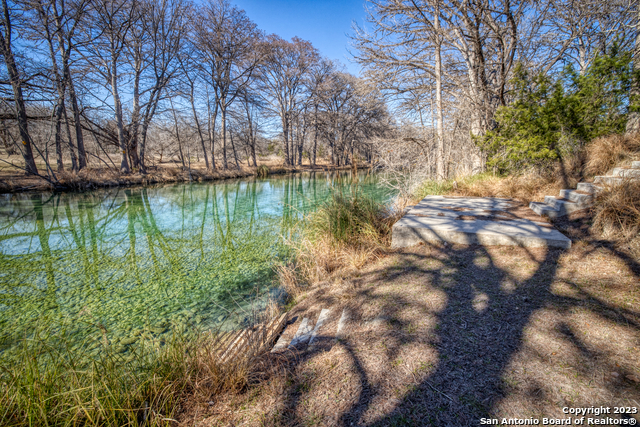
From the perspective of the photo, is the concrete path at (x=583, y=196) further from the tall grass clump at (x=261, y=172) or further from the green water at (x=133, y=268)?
the tall grass clump at (x=261, y=172)

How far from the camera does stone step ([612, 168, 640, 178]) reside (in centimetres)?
309

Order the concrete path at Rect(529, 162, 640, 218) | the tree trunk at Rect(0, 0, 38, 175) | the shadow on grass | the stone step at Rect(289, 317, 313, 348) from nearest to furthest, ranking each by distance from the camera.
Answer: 1. the shadow on grass
2. the stone step at Rect(289, 317, 313, 348)
3. the concrete path at Rect(529, 162, 640, 218)
4. the tree trunk at Rect(0, 0, 38, 175)

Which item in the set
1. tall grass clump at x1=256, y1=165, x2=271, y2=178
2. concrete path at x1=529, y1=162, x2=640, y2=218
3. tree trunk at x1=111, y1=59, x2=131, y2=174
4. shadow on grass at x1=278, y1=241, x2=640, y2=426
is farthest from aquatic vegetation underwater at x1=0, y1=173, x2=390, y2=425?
tall grass clump at x1=256, y1=165, x2=271, y2=178

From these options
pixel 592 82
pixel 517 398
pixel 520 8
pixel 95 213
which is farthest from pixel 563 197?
pixel 95 213

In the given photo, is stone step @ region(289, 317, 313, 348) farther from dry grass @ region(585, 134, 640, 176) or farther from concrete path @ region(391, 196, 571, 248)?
dry grass @ region(585, 134, 640, 176)

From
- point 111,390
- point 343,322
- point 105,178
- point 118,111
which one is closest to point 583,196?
point 343,322

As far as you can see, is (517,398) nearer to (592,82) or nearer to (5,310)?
(5,310)

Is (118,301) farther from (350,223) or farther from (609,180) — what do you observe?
(609,180)

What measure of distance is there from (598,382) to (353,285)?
1.67 m

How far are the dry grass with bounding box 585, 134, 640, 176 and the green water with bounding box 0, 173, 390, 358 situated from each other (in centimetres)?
353

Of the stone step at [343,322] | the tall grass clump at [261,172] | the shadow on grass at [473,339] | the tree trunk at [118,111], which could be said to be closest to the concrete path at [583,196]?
the shadow on grass at [473,339]

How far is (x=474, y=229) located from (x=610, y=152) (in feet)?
10.1

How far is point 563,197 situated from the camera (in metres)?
3.63

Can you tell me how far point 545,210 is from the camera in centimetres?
343
